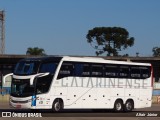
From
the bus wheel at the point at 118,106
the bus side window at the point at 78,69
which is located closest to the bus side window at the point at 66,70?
the bus side window at the point at 78,69

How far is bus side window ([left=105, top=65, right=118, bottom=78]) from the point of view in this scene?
33031mm

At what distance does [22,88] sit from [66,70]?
293 centimetres

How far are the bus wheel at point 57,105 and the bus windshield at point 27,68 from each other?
7.99ft

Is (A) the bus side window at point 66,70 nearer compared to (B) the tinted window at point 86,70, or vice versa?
(A) the bus side window at point 66,70

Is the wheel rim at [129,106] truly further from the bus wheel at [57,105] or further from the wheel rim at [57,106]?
the wheel rim at [57,106]

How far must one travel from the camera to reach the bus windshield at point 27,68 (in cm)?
2961

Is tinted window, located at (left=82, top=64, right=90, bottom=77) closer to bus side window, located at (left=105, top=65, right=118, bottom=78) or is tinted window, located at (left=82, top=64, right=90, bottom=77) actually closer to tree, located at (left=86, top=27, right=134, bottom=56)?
bus side window, located at (left=105, top=65, right=118, bottom=78)

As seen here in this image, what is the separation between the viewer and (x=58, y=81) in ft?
98.6

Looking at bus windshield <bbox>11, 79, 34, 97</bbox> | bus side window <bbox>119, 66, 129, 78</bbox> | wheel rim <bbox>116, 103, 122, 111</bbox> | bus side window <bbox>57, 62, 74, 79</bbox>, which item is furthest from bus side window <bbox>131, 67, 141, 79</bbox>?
bus windshield <bbox>11, 79, 34, 97</bbox>

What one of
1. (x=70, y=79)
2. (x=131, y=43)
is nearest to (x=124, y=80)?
(x=70, y=79)

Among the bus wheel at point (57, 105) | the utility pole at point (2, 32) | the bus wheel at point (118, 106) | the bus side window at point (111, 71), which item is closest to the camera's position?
the bus wheel at point (57, 105)

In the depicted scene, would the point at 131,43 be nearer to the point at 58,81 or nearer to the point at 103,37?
the point at 103,37

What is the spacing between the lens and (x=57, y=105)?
30.5 meters

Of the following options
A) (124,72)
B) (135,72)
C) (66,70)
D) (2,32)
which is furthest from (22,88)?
(2,32)
